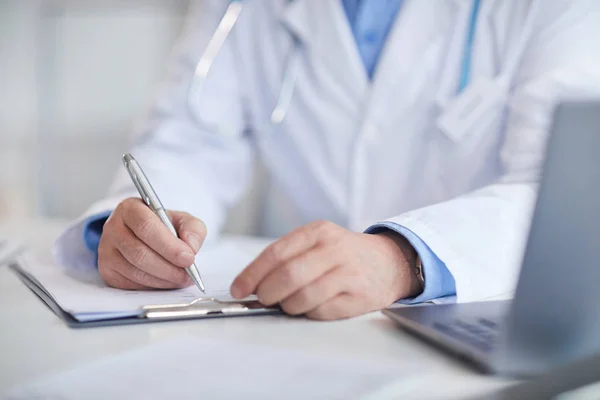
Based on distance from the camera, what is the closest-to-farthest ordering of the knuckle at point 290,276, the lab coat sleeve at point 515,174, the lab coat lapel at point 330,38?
the knuckle at point 290,276
the lab coat sleeve at point 515,174
the lab coat lapel at point 330,38

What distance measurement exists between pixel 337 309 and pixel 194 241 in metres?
0.20

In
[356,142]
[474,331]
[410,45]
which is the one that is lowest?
[474,331]

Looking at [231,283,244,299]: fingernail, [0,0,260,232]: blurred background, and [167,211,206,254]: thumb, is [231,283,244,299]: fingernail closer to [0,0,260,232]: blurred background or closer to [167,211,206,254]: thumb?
[167,211,206,254]: thumb

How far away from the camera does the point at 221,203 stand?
1228 mm

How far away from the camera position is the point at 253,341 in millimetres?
513

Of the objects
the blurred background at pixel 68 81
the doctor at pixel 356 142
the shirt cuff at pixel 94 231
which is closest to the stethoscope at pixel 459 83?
the doctor at pixel 356 142

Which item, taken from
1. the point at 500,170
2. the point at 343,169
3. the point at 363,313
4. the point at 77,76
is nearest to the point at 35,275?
the point at 363,313

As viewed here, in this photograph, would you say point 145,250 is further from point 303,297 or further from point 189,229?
point 303,297

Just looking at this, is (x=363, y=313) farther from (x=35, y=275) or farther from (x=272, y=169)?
(x=272, y=169)

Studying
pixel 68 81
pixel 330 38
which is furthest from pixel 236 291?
pixel 68 81

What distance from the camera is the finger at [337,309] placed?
1.87 ft

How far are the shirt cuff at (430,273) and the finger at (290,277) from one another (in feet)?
0.38

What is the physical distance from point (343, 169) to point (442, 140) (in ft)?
0.63

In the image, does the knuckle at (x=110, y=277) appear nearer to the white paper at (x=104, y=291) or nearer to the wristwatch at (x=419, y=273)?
the white paper at (x=104, y=291)
